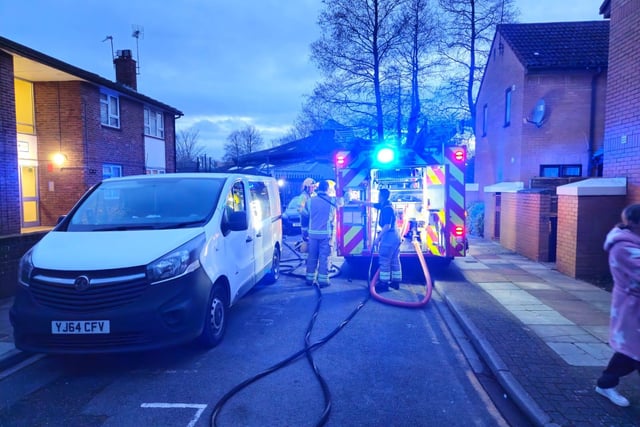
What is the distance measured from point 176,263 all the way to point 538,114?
12824 millimetres

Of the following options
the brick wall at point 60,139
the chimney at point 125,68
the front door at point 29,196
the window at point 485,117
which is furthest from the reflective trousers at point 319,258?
the chimney at point 125,68

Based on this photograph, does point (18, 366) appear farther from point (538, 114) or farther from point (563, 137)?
point (563, 137)

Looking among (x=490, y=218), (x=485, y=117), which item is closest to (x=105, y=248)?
(x=490, y=218)

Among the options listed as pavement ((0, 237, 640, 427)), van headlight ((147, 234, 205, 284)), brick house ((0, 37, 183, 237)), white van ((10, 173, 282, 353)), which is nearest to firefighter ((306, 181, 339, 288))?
pavement ((0, 237, 640, 427))

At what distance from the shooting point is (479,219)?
57.6 feet

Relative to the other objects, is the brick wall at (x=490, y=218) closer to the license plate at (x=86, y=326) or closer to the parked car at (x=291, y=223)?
the parked car at (x=291, y=223)

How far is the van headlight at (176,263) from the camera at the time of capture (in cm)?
427

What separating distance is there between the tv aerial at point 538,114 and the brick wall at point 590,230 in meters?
6.09

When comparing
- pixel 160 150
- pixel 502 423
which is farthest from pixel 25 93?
pixel 502 423

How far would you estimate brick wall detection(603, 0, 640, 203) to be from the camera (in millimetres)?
7492

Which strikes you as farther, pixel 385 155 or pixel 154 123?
pixel 154 123

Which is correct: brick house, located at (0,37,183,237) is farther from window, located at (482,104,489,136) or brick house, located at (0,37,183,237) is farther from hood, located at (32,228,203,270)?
window, located at (482,104,489,136)

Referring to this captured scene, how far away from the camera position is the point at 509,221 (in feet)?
41.5

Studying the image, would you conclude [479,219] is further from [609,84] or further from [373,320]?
[373,320]
